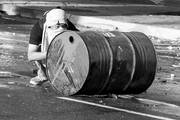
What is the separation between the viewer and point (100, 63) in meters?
8.75

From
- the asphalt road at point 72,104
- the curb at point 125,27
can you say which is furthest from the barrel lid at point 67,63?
the curb at point 125,27

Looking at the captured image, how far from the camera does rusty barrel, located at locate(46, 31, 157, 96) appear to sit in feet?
28.8

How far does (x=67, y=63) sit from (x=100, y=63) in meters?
0.62

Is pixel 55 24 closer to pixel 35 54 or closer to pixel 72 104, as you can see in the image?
pixel 35 54

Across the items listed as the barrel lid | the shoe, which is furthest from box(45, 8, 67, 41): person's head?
the shoe

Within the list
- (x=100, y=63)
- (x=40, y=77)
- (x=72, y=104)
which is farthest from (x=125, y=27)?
(x=72, y=104)

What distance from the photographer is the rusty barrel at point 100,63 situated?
346 inches

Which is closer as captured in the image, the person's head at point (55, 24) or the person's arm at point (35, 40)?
the person's head at point (55, 24)

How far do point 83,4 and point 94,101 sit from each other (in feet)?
68.3

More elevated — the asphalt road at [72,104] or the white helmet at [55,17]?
the white helmet at [55,17]

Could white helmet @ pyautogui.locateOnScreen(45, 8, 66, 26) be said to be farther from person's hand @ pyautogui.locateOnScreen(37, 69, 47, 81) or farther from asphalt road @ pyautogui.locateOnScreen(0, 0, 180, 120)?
asphalt road @ pyautogui.locateOnScreen(0, 0, 180, 120)

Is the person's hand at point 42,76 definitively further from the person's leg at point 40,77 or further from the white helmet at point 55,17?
the white helmet at point 55,17

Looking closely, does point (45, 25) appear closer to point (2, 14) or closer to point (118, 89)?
point (118, 89)

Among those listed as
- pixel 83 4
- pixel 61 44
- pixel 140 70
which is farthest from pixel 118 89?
pixel 83 4
